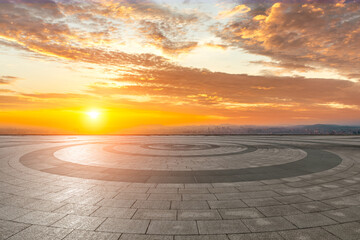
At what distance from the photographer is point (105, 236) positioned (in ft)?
16.5

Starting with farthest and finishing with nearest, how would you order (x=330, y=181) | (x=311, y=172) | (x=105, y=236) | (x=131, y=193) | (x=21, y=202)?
1. (x=311, y=172)
2. (x=330, y=181)
3. (x=131, y=193)
4. (x=21, y=202)
5. (x=105, y=236)

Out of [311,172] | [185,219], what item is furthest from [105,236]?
[311,172]

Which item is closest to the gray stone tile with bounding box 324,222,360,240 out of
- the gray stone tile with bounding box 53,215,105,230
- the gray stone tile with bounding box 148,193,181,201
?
the gray stone tile with bounding box 148,193,181,201

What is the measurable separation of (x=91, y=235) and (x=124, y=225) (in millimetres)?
820

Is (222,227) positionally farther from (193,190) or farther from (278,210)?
(193,190)

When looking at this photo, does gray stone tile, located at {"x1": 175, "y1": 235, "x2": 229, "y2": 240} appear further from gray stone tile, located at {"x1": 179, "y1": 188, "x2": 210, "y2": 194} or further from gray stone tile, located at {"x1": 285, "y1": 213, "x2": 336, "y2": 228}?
gray stone tile, located at {"x1": 179, "y1": 188, "x2": 210, "y2": 194}

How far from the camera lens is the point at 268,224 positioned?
5.59 meters

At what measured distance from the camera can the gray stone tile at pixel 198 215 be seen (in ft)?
19.6

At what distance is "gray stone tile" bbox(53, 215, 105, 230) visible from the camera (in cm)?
552

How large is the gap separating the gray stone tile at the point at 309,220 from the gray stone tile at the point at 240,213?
863 mm

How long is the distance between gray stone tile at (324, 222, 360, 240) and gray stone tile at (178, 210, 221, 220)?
Answer: 2.86 metres

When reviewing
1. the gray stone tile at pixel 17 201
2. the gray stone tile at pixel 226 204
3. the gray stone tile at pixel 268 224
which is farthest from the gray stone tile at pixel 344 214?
the gray stone tile at pixel 17 201

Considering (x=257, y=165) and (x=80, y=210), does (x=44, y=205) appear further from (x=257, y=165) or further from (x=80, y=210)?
(x=257, y=165)

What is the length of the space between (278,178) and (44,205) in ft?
32.1
